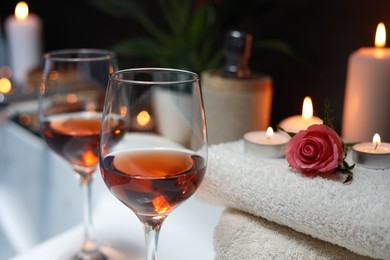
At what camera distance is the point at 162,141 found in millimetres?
513

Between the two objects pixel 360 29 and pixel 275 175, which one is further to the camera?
pixel 360 29

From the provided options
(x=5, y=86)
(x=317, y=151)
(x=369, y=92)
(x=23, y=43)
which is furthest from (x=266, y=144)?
(x=23, y=43)

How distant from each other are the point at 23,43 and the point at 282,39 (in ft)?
2.52

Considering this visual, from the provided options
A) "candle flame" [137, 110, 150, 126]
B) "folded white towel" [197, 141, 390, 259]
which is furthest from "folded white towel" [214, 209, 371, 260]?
"candle flame" [137, 110, 150, 126]

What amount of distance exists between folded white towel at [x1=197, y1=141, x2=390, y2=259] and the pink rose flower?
10 mm

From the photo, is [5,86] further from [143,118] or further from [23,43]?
[143,118]

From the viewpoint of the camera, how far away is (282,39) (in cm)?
86

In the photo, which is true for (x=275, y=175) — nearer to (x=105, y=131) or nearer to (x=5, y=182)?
(x=105, y=131)

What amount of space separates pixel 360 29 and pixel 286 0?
0.12 meters

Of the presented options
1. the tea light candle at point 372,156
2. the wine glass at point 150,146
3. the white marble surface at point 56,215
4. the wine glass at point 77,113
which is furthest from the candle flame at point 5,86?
the tea light candle at point 372,156

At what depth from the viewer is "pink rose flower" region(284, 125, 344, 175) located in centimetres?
46

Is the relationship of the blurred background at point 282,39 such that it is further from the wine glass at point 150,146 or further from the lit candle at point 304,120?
the wine glass at point 150,146

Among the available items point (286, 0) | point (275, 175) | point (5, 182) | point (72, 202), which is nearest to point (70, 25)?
point (5, 182)

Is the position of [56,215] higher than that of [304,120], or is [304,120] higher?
[304,120]
